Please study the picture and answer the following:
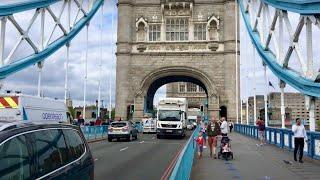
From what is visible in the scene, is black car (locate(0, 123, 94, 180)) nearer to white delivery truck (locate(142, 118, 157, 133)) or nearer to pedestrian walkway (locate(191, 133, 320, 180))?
pedestrian walkway (locate(191, 133, 320, 180))

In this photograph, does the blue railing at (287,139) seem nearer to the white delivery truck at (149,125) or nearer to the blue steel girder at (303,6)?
the blue steel girder at (303,6)

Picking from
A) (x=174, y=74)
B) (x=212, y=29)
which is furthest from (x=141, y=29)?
(x=212, y=29)

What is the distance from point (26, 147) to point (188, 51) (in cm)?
5617

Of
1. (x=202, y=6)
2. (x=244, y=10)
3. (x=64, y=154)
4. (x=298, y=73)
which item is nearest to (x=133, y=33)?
(x=202, y=6)

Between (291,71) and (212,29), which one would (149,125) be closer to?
(212,29)

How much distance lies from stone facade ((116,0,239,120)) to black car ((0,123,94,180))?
172ft

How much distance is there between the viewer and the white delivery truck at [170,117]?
36.0 m

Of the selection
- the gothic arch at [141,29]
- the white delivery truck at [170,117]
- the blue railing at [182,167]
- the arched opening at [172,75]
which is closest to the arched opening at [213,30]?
the arched opening at [172,75]

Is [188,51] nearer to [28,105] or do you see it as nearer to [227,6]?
[227,6]

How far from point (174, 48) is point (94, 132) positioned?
93.9 ft

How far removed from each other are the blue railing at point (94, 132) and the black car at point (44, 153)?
80.0ft

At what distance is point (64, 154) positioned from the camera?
5.91m

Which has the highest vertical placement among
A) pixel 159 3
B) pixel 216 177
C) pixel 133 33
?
pixel 159 3

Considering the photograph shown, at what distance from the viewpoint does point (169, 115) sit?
36656 mm
